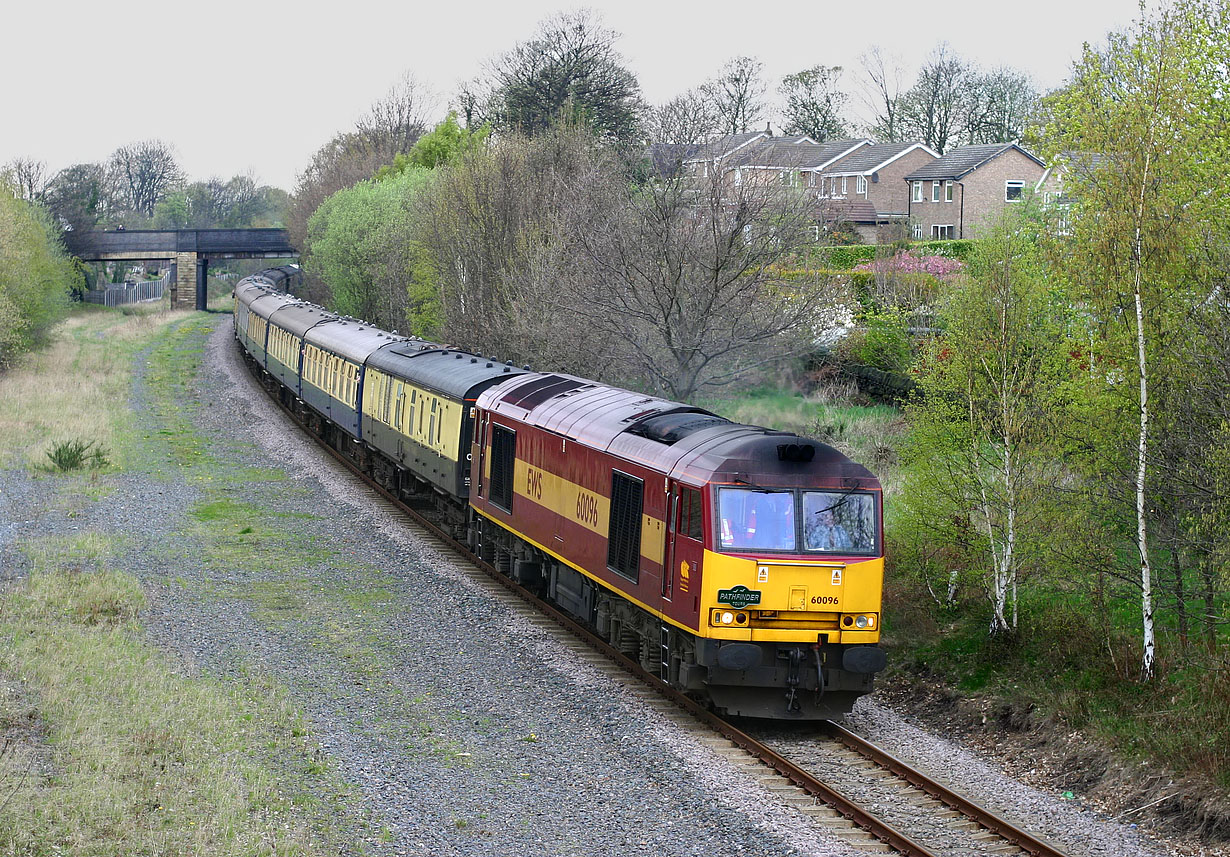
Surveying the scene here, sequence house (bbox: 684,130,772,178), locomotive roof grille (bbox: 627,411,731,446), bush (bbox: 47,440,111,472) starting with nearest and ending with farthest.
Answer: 1. locomotive roof grille (bbox: 627,411,731,446)
2. house (bbox: 684,130,772,178)
3. bush (bbox: 47,440,111,472)

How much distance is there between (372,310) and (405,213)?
7581 millimetres

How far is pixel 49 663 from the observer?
1405 cm

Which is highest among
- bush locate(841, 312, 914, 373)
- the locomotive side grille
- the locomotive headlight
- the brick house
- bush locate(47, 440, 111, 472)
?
the brick house

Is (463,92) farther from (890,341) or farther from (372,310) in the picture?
(890,341)

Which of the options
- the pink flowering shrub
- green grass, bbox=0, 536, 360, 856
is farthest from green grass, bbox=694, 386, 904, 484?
green grass, bbox=0, 536, 360, 856

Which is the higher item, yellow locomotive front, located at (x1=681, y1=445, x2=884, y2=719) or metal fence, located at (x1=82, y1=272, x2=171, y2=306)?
metal fence, located at (x1=82, y1=272, x2=171, y2=306)

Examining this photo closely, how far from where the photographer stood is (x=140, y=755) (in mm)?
11352

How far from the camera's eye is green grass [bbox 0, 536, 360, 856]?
953 centimetres

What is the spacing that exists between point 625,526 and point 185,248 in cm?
8624

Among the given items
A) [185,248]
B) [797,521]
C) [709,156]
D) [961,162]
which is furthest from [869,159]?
[797,521]

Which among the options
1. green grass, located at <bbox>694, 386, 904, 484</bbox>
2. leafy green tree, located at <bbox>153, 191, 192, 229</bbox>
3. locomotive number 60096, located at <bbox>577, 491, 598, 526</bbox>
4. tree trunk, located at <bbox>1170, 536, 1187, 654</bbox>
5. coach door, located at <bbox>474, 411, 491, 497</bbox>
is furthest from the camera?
leafy green tree, located at <bbox>153, 191, 192, 229</bbox>

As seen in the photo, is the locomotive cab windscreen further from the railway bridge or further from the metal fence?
the metal fence

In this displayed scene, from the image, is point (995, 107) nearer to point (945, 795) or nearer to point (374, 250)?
point (374, 250)

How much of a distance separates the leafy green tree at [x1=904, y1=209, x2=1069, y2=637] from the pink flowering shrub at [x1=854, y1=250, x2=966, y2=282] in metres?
20.5
